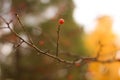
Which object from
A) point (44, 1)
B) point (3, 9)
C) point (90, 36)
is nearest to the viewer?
point (3, 9)

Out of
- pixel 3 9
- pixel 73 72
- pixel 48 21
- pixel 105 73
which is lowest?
pixel 105 73

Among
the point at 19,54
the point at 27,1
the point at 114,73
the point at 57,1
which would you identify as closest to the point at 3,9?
the point at 27,1

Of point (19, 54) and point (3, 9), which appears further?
point (19, 54)

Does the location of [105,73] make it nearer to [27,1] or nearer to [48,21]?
[48,21]

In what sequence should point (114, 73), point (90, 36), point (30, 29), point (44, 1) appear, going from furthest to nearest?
point (90, 36) → point (114, 73) → point (44, 1) → point (30, 29)

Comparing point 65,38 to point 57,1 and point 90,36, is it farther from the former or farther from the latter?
point 90,36

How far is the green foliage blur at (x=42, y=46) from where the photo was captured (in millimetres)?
6242

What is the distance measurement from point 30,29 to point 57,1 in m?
1.04

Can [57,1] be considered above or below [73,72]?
above

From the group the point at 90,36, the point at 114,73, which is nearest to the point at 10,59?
the point at 114,73

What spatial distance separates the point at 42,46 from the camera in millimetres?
6031

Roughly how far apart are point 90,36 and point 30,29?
3.31m

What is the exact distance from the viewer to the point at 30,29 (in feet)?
21.0

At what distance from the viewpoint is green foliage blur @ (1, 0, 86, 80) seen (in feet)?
20.5
